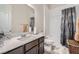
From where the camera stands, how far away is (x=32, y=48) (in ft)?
4.83

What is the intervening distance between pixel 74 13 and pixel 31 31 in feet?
1.78

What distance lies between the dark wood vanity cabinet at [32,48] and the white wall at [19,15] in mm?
210

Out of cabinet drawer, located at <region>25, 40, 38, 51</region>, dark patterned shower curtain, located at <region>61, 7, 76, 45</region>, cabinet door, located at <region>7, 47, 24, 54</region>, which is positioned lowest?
cabinet door, located at <region>7, 47, 24, 54</region>

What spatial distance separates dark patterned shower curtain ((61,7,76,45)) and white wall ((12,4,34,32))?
395 millimetres

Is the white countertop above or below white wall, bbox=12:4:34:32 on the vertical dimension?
below

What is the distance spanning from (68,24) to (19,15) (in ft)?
1.92

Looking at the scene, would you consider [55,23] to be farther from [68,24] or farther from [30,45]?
[30,45]

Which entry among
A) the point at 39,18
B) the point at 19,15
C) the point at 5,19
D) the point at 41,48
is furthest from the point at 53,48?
the point at 5,19

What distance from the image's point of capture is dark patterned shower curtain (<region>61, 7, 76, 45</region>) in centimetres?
145

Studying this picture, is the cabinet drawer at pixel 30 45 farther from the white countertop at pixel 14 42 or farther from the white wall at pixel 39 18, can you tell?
the white wall at pixel 39 18

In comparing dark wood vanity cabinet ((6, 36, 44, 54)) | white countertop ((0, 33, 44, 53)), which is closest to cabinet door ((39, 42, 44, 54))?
dark wood vanity cabinet ((6, 36, 44, 54))

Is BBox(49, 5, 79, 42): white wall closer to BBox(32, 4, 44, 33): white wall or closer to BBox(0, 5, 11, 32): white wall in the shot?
BBox(32, 4, 44, 33): white wall

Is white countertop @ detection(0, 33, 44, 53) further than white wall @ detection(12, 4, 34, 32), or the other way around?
white wall @ detection(12, 4, 34, 32)

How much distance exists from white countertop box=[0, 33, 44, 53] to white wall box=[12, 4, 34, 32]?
124 millimetres
